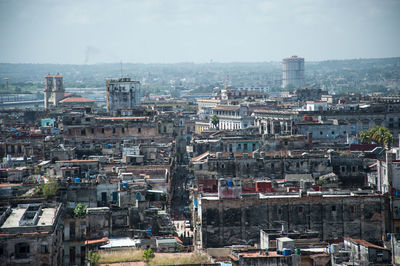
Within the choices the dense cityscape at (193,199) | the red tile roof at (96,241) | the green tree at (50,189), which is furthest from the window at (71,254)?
the green tree at (50,189)

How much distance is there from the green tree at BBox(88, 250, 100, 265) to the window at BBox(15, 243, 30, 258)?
3924 mm

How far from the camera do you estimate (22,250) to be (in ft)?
166

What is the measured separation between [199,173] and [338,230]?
2332cm

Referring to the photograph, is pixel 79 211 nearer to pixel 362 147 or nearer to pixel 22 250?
pixel 22 250

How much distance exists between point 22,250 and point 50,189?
1595cm

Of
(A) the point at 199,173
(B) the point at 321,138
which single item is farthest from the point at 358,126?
(A) the point at 199,173

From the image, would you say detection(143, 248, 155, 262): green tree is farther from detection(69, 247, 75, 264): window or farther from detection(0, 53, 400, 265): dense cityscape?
detection(69, 247, 75, 264): window

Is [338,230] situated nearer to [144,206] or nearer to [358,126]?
[144,206]

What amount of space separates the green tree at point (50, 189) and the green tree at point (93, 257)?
12.8 meters

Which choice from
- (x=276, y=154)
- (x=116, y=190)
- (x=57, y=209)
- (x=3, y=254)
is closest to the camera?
(x=3, y=254)

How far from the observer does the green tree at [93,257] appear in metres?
51.1

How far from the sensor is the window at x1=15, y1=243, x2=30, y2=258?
50594mm

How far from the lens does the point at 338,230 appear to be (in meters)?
Result: 64.9

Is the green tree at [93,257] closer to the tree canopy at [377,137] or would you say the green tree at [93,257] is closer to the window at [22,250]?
the window at [22,250]
